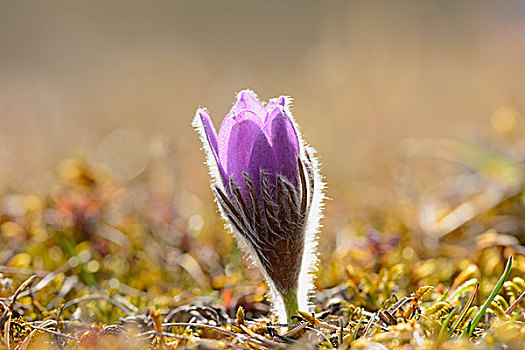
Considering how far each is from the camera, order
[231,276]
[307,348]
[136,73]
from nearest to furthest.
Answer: [307,348], [231,276], [136,73]

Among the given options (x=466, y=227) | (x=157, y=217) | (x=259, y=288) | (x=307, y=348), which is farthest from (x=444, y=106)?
(x=307, y=348)

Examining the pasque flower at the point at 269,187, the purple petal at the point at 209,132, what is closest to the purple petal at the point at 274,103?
the pasque flower at the point at 269,187

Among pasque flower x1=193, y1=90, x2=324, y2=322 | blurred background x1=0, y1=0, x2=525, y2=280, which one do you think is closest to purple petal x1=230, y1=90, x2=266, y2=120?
pasque flower x1=193, y1=90, x2=324, y2=322

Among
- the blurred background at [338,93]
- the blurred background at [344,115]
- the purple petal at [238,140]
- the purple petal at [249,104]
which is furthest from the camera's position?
the blurred background at [338,93]

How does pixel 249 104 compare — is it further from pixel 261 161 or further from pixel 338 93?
pixel 338 93

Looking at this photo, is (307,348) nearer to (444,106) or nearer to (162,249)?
(162,249)

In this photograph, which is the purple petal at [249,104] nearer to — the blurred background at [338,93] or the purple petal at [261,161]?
the purple petal at [261,161]

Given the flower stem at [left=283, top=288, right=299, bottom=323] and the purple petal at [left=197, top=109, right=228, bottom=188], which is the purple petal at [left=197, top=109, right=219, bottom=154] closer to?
the purple petal at [left=197, top=109, right=228, bottom=188]
